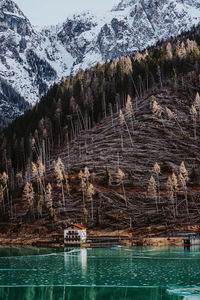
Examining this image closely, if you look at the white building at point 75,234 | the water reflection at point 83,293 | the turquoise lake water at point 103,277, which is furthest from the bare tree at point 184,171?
the water reflection at point 83,293

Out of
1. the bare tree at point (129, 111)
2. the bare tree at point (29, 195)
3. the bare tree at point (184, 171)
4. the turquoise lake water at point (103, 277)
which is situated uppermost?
the bare tree at point (129, 111)

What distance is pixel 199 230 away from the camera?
363ft

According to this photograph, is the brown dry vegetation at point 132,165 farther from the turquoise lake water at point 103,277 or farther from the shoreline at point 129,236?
the turquoise lake water at point 103,277

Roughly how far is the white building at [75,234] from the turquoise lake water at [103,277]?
28.9 meters

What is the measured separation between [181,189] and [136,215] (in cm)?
2078

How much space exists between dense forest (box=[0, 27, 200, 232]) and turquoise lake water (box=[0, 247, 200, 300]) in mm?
43731

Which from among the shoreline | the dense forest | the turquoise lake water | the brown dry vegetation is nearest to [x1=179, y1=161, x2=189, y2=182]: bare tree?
the dense forest

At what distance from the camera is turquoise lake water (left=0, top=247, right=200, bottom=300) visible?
4656 cm

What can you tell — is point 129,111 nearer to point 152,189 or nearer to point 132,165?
point 132,165

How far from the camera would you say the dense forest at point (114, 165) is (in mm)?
127000

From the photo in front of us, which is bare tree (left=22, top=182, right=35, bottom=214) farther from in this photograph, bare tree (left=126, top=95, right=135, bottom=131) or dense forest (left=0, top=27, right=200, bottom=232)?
bare tree (left=126, top=95, right=135, bottom=131)

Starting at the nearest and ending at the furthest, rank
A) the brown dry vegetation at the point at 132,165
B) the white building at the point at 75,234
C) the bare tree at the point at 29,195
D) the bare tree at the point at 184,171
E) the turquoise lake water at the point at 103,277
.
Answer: the turquoise lake water at the point at 103,277, the white building at the point at 75,234, the brown dry vegetation at the point at 132,165, the bare tree at the point at 184,171, the bare tree at the point at 29,195

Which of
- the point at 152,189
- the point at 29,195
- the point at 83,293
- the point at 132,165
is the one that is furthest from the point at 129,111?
the point at 83,293

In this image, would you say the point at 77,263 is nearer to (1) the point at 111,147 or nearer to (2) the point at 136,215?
(2) the point at 136,215
